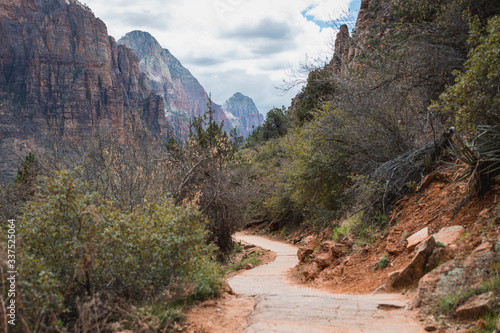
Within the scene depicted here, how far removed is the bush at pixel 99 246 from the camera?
4711mm

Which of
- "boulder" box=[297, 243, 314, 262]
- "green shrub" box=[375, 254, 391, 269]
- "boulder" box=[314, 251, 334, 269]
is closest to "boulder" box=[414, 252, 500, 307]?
"green shrub" box=[375, 254, 391, 269]

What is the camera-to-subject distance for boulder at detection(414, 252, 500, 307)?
451 cm

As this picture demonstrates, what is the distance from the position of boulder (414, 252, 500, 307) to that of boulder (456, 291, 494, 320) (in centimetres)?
28

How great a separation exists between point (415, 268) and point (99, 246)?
5.24m

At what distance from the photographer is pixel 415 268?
6.14m

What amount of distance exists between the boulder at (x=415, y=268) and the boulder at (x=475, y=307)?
→ 196 centimetres

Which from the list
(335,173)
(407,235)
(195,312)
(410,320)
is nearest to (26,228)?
(195,312)

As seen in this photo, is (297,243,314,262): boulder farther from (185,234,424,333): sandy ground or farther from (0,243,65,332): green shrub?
(0,243,65,332): green shrub

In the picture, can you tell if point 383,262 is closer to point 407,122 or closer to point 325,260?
point 325,260

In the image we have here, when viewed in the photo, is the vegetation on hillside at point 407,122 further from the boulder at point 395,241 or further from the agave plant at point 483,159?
the boulder at point 395,241

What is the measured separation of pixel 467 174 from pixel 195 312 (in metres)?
5.84

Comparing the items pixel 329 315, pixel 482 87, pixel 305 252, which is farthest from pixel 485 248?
pixel 305 252

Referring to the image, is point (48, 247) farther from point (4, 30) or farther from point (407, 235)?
point (4, 30)

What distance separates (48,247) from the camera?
485 cm
